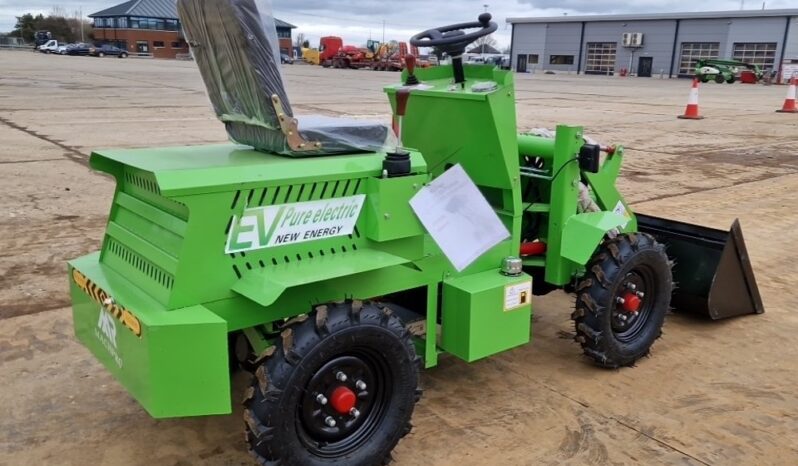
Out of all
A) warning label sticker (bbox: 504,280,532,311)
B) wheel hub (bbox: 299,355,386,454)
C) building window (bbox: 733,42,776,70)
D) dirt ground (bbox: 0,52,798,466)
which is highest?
building window (bbox: 733,42,776,70)

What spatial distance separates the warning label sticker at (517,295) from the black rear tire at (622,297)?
1.40 ft

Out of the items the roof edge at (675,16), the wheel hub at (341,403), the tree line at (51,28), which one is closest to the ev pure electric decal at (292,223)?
the wheel hub at (341,403)

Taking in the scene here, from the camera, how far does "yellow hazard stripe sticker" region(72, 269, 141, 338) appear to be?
244cm

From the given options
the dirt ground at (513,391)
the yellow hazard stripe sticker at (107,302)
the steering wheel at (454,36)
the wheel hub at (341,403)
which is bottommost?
the dirt ground at (513,391)

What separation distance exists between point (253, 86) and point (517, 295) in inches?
60.0

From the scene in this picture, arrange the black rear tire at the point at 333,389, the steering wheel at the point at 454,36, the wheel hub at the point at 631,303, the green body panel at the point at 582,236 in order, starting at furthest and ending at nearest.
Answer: the wheel hub at the point at 631,303, the green body panel at the point at 582,236, the steering wheel at the point at 454,36, the black rear tire at the point at 333,389

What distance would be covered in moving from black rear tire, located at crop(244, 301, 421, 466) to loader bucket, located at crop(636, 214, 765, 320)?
7.86ft

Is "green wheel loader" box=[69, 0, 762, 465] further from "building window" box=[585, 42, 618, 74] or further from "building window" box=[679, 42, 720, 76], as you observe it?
"building window" box=[585, 42, 618, 74]

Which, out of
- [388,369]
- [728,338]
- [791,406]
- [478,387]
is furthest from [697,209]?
[388,369]

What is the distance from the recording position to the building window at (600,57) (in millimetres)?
59094

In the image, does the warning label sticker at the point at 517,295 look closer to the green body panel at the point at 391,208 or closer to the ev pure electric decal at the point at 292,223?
the green body panel at the point at 391,208

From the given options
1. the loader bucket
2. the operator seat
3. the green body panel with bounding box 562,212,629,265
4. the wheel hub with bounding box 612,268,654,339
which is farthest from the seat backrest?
the loader bucket

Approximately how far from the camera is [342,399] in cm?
264

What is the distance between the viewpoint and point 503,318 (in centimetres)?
327
